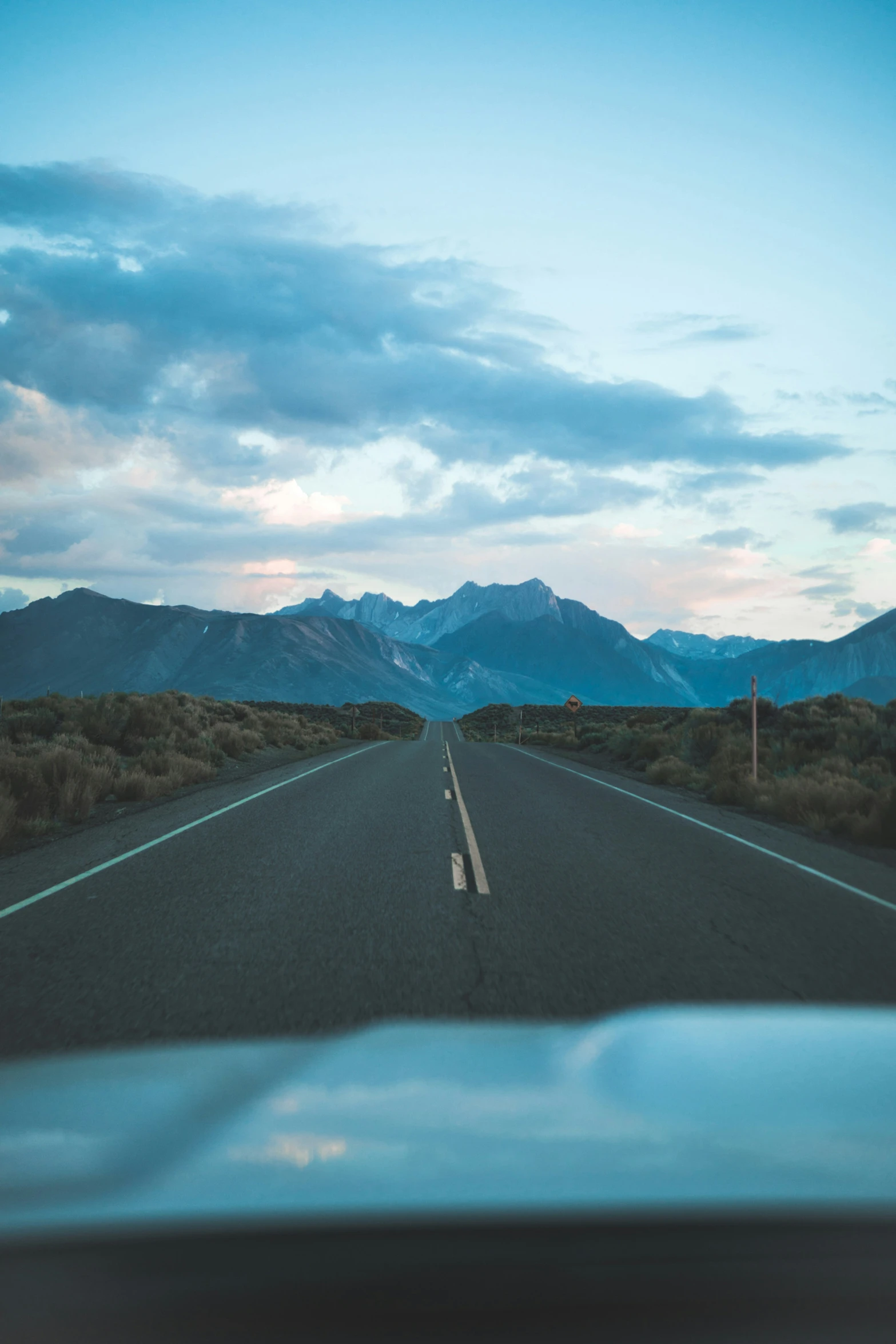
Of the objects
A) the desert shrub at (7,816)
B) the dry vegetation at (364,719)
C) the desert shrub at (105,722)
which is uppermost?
the desert shrub at (105,722)

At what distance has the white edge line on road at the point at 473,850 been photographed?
765 cm

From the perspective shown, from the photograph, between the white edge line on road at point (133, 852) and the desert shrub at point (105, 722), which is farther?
the desert shrub at point (105, 722)

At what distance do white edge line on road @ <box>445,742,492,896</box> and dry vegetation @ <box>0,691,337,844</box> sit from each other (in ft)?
18.5

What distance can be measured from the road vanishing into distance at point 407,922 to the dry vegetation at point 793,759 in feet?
6.70

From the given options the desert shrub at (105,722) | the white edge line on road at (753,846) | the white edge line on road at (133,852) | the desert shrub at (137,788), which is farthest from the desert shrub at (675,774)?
the desert shrub at (105,722)

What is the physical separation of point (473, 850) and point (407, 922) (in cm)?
346

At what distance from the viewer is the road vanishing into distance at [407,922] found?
4492mm

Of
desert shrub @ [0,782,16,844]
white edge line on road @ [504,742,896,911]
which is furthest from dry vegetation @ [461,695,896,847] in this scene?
desert shrub @ [0,782,16,844]

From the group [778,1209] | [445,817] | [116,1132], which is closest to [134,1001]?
[116,1132]

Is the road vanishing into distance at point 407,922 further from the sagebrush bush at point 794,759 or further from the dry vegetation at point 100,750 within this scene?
the sagebrush bush at point 794,759

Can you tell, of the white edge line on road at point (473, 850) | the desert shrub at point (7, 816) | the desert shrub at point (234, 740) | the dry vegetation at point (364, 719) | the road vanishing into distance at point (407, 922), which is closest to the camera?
the road vanishing into distance at point (407, 922)

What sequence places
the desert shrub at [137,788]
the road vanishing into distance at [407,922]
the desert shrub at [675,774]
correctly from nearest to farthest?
1. the road vanishing into distance at [407,922]
2. the desert shrub at [137,788]
3. the desert shrub at [675,774]

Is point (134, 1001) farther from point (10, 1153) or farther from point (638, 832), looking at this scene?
point (638, 832)

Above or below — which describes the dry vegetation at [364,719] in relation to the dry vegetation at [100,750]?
below
